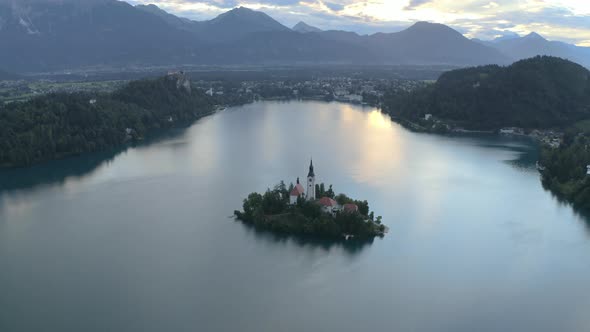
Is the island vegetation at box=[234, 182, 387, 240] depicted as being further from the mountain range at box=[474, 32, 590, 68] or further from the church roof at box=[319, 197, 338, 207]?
the mountain range at box=[474, 32, 590, 68]

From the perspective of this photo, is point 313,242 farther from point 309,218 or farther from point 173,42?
point 173,42

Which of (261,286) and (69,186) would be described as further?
(69,186)

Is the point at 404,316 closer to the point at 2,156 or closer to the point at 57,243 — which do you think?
the point at 57,243

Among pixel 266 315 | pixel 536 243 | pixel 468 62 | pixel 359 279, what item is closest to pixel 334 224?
pixel 359 279

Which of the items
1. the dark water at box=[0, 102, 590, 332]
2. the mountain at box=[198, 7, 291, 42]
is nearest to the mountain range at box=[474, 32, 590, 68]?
the mountain at box=[198, 7, 291, 42]

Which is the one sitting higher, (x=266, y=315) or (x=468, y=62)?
(x=468, y=62)

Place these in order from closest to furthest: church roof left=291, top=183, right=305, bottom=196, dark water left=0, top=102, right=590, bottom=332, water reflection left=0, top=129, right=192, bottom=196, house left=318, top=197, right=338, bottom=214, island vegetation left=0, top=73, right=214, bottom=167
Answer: dark water left=0, top=102, right=590, bottom=332
house left=318, top=197, right=338, bottom=214
church roof left=291, top=183, right=305, bottom=196
water reflection left=0, top=129, right=192, bottom=196
island vegetation left=0, top=73, right=214, bottom=167

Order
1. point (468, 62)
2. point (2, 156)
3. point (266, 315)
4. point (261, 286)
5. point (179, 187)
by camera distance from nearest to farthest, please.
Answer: point (266, 315) → point (261, 286) → point (179, 187) → point (2, 156) → point (468, 62)
